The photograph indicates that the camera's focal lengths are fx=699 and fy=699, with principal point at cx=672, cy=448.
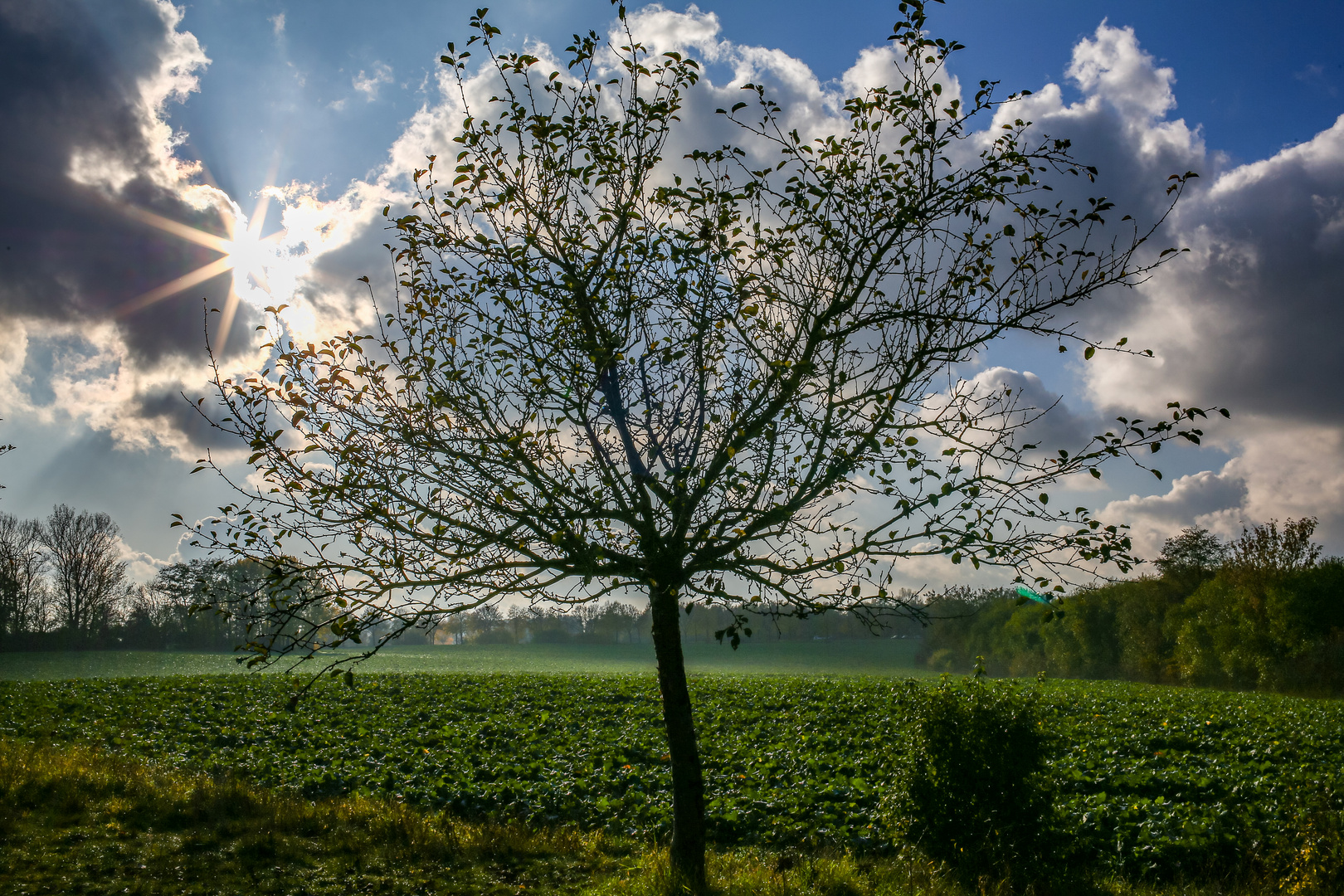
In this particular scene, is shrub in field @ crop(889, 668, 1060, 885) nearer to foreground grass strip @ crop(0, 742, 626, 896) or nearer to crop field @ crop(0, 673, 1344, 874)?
crop field @ crop(0, 673, 1344, 874)

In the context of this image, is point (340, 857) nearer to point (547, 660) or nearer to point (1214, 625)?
point (1214, 625)

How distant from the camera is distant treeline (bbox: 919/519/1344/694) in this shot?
117 feet

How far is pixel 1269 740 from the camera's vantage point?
719 inches

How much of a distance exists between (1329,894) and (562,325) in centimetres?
1051

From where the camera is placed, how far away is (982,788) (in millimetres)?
8133

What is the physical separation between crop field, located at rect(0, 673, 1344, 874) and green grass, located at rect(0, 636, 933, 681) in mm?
21216

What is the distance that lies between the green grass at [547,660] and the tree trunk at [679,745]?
124ft

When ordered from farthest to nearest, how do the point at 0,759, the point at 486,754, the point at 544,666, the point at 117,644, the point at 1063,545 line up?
the point at 544,666
the point at 117,644
the point at 486,754
the point at 0,759
the point at 1063,545

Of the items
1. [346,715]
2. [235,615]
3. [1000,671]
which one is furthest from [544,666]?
[235,615]

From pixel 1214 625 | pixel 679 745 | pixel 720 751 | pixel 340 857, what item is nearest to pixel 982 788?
pixel 679 745

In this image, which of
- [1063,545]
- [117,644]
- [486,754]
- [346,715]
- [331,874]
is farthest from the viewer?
[117,644]

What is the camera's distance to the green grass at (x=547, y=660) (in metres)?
49.3

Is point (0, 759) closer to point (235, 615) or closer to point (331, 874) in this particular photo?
point (331, 874)

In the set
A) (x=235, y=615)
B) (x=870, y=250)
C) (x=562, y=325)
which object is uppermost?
(x=870, y=250)
